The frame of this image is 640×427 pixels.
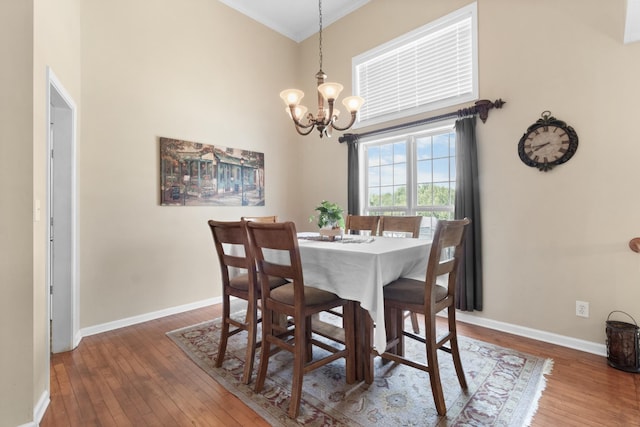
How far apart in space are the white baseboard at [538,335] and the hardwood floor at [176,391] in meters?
0.07

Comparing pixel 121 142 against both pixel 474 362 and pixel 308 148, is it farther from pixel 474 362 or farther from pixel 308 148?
pixel 474 362

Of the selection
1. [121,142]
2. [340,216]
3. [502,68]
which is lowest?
[340,216]

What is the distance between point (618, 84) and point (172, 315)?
4.62m

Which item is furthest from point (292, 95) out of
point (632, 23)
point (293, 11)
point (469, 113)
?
point (293, 11)

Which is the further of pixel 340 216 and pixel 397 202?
pixel 397 202

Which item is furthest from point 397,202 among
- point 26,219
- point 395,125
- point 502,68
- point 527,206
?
point 26,219

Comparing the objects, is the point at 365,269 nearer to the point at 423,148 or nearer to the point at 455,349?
the point at 455,349

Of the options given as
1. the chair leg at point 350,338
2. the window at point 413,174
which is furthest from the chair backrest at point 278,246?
the window at point 413,174

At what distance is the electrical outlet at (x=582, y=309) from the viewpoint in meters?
2.47

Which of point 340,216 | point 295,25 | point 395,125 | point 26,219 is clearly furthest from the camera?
point 295,25

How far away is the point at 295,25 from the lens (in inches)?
182

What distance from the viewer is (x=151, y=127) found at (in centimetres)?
331

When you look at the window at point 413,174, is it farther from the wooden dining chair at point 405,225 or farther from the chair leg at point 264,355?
the chair leg at point 264,355

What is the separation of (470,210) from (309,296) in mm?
2012
